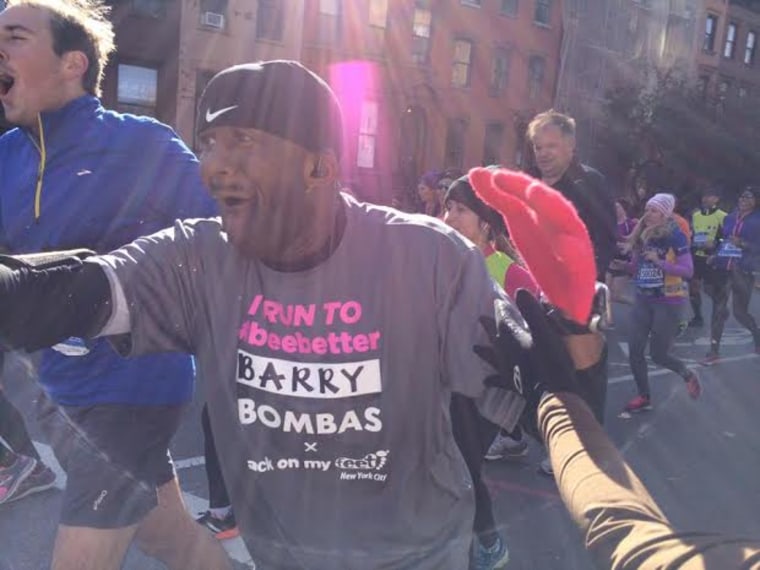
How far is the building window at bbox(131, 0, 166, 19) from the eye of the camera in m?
20.5

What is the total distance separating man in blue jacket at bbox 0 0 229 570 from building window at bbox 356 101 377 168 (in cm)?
A: 2305

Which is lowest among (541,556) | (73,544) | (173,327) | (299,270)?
(541,556)

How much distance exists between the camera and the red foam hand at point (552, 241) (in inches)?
54.7

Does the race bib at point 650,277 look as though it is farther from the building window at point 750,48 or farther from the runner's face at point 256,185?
the building window at point 750,48

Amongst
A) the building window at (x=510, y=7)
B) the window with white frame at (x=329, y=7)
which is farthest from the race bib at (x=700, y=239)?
the building window at (x=510, y=7)

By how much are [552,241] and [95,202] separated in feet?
4.63

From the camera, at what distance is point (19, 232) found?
7.47ft

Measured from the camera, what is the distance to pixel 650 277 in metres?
6.04

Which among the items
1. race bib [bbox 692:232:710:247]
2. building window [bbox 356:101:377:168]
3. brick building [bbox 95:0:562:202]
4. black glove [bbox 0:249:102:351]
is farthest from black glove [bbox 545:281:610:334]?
building window [bbox 356:101:377:168]

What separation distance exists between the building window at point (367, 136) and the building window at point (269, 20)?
13.1 ft

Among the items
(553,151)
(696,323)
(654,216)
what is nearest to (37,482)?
(553,151)

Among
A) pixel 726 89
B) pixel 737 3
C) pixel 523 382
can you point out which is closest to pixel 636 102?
→ pixel 726 89

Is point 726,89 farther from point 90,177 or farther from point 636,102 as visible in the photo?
point 90,177

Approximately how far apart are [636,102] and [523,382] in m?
32.2
